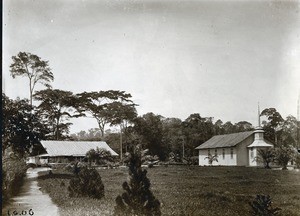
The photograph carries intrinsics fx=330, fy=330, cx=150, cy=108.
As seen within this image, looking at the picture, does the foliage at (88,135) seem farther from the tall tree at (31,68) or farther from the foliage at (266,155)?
the foliage at (266,155)

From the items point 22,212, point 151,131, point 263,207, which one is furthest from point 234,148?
point 22,212

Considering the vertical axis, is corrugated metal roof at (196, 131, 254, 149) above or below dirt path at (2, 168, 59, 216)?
above

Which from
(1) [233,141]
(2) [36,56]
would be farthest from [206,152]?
(2) [36,56]

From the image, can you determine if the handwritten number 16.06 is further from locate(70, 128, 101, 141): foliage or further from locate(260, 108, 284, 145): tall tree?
locate(260, 108, 284, 145): tall tree

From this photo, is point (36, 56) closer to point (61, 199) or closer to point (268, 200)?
point (61, 199)

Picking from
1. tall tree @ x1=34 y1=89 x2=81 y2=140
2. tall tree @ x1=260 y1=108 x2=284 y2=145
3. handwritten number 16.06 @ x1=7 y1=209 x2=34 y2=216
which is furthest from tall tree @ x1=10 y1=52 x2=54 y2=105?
tall tree @ x1=260 y1=108 x2=284 y2=145

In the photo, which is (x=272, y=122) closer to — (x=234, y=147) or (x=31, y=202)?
(x=234, y=147)
